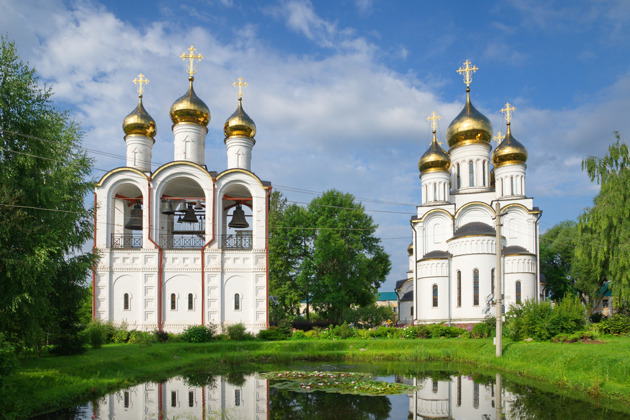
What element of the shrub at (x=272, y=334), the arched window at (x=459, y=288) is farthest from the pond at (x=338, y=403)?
the arched window at (x=459, y=288)

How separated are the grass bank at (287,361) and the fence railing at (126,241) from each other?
7.42 metres

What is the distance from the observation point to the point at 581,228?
2992cm

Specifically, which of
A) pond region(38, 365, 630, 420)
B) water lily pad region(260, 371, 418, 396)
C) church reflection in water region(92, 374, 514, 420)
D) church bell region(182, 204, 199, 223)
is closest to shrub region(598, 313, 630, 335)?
church reflection in water region(92, 374, 514, 420)

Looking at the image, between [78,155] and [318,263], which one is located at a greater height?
[78,155]

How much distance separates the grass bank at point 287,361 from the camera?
1266 centimetres

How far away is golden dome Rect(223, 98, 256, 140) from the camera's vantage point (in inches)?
1244

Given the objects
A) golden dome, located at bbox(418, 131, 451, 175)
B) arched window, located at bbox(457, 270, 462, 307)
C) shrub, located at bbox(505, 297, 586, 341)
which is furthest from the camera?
golden dome, located at bbox(418, 131, 451, 175)

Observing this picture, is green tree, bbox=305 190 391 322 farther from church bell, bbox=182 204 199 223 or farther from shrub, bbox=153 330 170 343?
shrub, bbox=153 330 170 343

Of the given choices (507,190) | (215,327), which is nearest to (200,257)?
Answer: (215,327)

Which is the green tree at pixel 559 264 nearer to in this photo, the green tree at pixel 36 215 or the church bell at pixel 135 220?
the church bell at pixel 135 220

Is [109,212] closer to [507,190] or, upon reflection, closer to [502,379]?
[502,379]

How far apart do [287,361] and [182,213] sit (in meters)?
11.4

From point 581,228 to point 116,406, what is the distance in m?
26.4

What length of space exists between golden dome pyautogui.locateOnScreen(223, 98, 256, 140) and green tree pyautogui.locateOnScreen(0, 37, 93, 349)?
15.3 m
